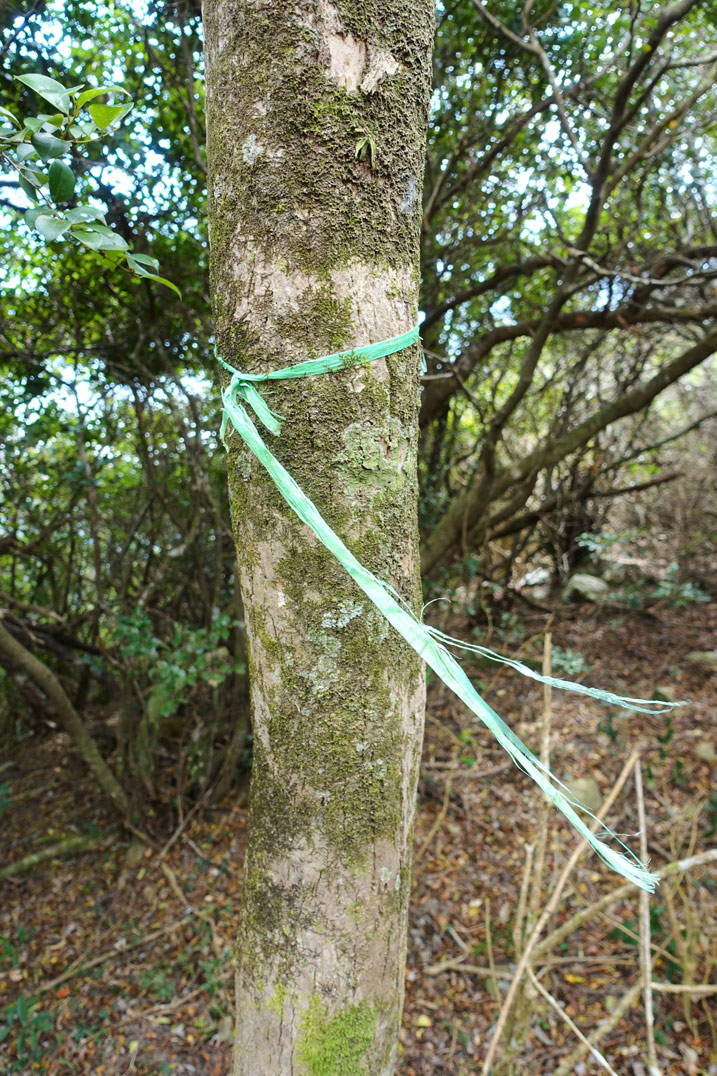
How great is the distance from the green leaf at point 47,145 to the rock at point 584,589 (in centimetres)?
521

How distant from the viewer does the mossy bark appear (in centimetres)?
79

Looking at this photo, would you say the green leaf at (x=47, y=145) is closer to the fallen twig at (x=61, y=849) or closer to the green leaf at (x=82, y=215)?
the green leaf at (x=82, y=215)

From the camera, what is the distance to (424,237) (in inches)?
140

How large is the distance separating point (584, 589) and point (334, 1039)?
198 inches

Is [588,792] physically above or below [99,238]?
below

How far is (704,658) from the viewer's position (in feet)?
14.2

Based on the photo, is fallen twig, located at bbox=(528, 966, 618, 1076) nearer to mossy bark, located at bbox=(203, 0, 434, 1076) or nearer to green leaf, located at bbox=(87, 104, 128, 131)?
mossy bark, located at bbox=(203, 0, 434, 1076)

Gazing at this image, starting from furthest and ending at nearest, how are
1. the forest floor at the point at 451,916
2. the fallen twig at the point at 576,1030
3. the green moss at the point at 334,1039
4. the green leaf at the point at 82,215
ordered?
the forest floor at the point at 451,916 < the fallen twig at the point at 576,1030 < the green leaf at the point at 82,215 < the green moss at the point at 334,1039

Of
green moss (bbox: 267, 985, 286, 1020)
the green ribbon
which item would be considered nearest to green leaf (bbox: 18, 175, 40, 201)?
the green ribbon

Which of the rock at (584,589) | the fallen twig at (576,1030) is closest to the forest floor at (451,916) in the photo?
the fallen twig at (576,1030)

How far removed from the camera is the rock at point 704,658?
429cm

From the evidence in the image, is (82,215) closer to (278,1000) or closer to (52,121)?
(52,121)

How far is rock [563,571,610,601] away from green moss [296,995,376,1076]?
492 cm

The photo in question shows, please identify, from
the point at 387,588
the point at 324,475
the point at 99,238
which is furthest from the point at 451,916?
the point at 99,238
